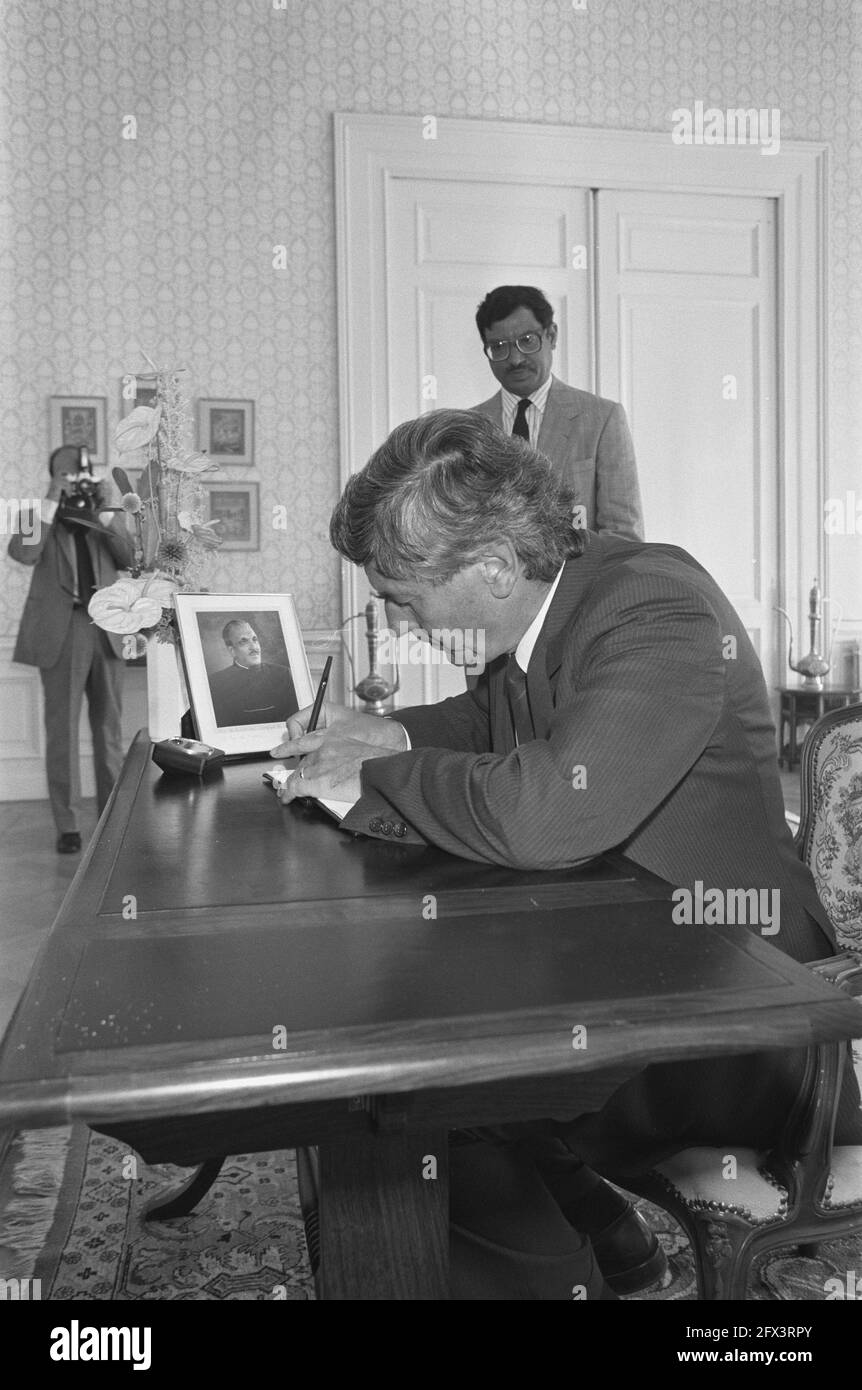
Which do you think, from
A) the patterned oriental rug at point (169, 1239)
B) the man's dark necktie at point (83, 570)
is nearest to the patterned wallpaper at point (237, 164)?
the man's dark necktie at point (83, 570)

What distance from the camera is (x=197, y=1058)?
817 millimetres

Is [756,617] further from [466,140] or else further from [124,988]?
[124,988]

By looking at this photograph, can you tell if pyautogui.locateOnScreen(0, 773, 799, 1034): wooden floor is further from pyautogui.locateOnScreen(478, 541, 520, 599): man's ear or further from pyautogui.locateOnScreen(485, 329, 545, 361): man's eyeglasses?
pyautogui.locateOnScreen(485, 329, 545, 361): man's eyeglasses

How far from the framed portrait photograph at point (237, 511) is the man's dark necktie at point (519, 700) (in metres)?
4.95

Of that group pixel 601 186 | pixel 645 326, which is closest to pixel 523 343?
pixel 645 326

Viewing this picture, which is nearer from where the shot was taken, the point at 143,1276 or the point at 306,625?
the point at 143,1276

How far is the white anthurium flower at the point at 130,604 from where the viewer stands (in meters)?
2.44

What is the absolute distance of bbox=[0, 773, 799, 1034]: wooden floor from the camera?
3.54 meters

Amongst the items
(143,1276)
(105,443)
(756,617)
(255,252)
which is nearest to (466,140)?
(255,252)

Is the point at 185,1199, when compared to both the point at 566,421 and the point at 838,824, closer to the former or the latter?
the point at 838,824
